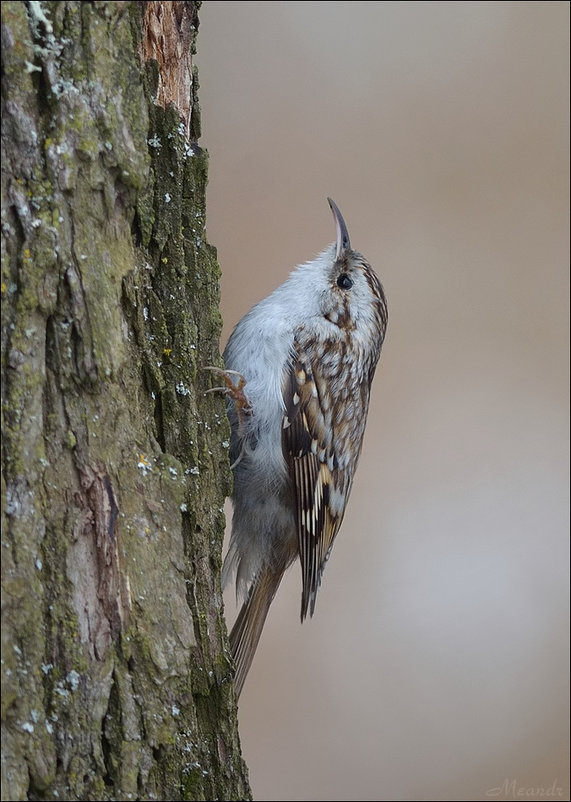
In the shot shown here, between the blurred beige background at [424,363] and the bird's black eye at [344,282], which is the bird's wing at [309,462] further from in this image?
the blurred beige background at [424,363]

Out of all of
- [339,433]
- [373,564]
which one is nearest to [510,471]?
[373,564]

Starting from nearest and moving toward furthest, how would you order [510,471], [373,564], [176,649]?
[176,649] < [373,564] < [510,471]

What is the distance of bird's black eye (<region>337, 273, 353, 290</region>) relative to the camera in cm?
233

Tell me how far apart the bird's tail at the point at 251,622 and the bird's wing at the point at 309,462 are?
A: 9 cm

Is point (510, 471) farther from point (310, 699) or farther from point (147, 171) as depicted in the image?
point (147, 171)

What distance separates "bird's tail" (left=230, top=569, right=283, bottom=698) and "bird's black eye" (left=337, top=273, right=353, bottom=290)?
0.75 m

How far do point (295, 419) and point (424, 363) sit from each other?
1.79 m

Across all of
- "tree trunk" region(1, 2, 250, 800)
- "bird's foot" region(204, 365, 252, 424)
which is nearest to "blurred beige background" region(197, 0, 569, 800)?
"bird's foot" region(204, 365, 252, 424)

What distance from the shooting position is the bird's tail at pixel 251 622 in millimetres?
2107

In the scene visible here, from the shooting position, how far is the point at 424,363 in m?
3.88

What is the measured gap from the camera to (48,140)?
4.12ft

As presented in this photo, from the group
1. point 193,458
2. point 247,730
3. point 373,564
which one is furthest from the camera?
point 373,564

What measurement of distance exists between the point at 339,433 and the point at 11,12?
4.44 feet

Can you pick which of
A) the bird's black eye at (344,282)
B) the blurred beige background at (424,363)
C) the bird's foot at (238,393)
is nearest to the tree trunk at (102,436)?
the bird's foot at (238,393)
